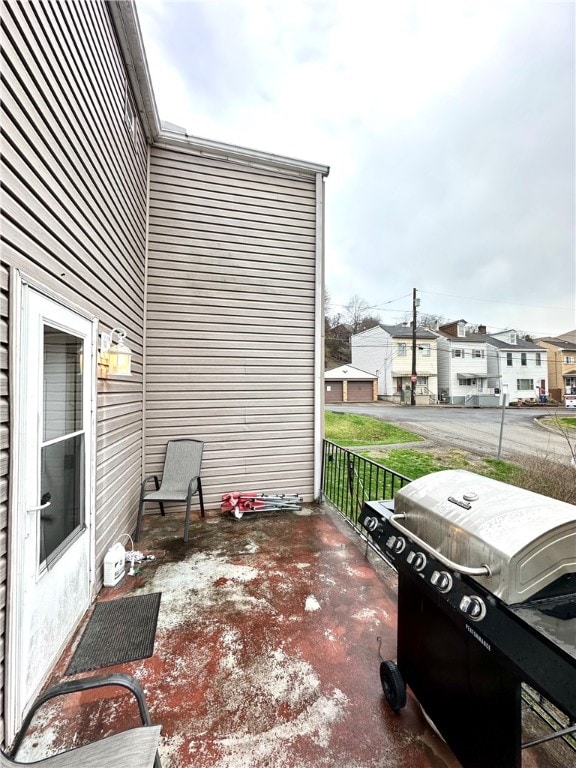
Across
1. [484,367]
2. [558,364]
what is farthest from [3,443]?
[558,364]

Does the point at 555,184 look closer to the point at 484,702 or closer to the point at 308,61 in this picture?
the point at 308,61

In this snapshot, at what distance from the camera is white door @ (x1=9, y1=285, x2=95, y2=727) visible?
4.90ft

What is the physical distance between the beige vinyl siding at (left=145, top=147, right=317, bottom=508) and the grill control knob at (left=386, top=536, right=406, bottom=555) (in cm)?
296

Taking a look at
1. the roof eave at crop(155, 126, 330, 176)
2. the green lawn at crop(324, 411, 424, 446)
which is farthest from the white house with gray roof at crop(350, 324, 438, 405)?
the roof eave at crop(155, 126, 330, 176)

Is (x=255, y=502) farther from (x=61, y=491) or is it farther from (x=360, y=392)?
(x=360, y=392)

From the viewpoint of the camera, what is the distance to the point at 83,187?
2.18 meters

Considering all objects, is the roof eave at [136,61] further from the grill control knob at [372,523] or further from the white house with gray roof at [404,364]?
the white house with gray roof at [404,364]

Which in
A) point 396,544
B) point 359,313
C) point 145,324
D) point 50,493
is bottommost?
point 396,544

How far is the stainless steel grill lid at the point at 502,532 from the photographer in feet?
3.22

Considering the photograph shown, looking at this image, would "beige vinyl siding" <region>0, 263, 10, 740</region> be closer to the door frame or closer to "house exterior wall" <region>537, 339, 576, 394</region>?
the door frame

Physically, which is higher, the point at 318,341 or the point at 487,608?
the point at 318,341

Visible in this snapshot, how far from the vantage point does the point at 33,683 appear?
5.22ft

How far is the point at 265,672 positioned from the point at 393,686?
0.67 metres

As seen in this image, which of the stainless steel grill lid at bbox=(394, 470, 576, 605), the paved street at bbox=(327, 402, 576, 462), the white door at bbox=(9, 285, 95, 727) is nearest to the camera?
the stainless steel grill lid at bbox=(394, 470, 576, 605)
